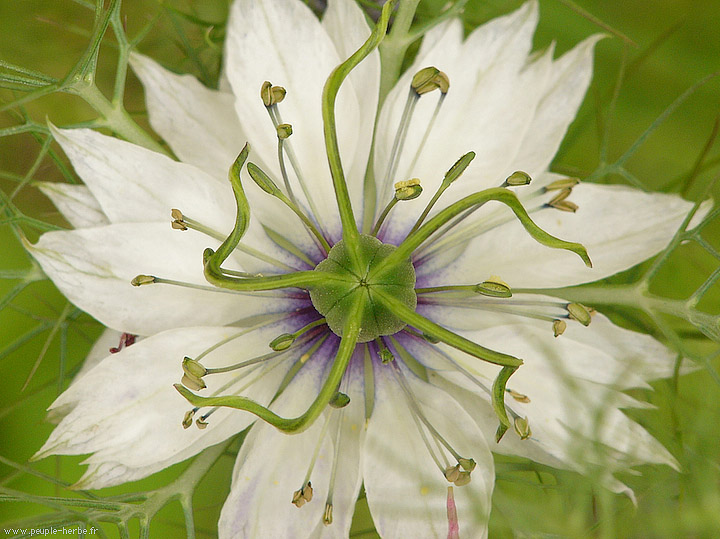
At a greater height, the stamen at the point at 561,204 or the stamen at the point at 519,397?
the stamen at the point at 561,204

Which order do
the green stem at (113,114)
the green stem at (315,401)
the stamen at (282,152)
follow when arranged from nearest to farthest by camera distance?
the green stem at (315,401)
the stamen at (282,152)
the green stem at (113,114)

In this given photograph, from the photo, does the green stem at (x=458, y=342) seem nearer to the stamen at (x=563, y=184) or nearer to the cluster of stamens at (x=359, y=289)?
the cluster of stamens at (x=359, y=289)

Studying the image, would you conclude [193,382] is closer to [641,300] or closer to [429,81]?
[429,81]

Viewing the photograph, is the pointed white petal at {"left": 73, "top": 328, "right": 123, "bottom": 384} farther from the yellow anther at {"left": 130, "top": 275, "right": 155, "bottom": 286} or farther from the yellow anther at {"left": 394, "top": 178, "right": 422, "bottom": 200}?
the yellow anther at {"left": 394, "top": 178, "right": 422, "bottom": 200}

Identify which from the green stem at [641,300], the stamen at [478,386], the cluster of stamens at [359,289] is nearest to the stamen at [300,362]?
the cluster of stamens at [359,289]

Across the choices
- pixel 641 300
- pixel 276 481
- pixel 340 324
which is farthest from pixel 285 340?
pixel 641 300

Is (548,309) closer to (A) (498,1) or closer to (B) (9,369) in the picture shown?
(A) (498,1)
